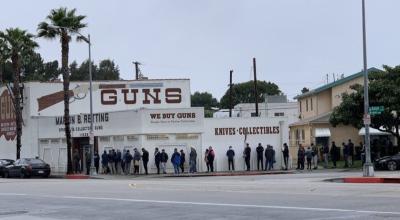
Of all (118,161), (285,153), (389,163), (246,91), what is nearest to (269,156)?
(285,153)

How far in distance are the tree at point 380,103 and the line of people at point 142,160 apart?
10070mm

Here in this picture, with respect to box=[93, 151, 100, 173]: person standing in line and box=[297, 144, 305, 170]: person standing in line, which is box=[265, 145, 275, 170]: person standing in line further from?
box=[93, 151, 100, 173]: person standing in line

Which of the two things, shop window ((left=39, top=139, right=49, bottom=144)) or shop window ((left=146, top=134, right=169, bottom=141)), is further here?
shop window ((left=39, top=139, right=49, bottom=144))

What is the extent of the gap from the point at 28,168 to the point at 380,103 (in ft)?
72.3

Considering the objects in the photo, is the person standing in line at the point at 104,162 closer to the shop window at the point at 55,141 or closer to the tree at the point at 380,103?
the shop window at the point at 55,141

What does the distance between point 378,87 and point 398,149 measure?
4.94 m

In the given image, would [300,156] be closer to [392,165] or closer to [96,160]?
[392,165]

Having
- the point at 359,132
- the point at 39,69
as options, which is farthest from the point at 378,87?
the point at 39,69

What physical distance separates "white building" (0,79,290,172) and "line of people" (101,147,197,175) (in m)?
1.00

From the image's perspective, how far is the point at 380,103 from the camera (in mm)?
43938

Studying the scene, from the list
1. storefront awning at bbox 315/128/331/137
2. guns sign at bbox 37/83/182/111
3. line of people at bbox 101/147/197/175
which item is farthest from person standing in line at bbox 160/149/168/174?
storefront awning at bbox 315/128/331/137

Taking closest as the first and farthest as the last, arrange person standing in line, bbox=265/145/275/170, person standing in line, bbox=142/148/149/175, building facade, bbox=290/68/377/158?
person standing in line, bbox=142/148/149/175 → person standing in line, bbox=265/145/275/170 → building facade, bbox=290/68/377/158

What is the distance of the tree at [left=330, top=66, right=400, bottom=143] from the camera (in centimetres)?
4356

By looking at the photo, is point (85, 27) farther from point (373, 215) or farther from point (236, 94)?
point (236, 94)
